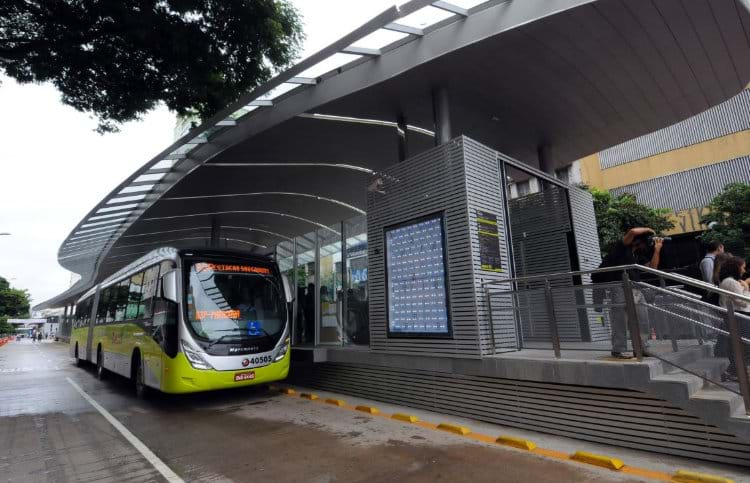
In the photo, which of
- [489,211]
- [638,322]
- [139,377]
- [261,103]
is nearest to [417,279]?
[489,211]

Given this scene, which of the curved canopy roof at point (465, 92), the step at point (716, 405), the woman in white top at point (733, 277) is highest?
the curved canopy roof at point (465, 92)

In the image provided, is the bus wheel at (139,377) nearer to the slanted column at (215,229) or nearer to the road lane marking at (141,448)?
the road lane marking at (141,448)

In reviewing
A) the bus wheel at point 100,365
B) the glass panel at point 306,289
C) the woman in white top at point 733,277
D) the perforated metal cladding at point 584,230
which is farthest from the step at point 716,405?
the bus wheel at point 100,365

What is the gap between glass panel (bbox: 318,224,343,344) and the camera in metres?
10.2

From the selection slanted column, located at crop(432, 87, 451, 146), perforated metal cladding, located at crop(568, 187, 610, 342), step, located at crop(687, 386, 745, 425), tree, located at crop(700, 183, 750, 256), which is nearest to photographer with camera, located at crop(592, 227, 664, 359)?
step, located at crop(687, 386, 745, 425)

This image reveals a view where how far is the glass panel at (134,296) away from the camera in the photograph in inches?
372

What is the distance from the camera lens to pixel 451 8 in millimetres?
5887

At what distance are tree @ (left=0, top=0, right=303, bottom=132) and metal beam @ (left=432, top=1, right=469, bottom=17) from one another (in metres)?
4.56

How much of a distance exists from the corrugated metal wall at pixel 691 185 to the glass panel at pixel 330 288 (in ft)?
71.4

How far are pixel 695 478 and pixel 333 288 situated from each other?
802 centimetres

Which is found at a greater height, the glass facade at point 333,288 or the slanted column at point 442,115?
the slanted column at point 442,115

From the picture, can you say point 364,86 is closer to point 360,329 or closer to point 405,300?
point 405,300

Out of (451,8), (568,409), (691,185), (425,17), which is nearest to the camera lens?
(568,409)

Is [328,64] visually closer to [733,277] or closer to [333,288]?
[333,288]
